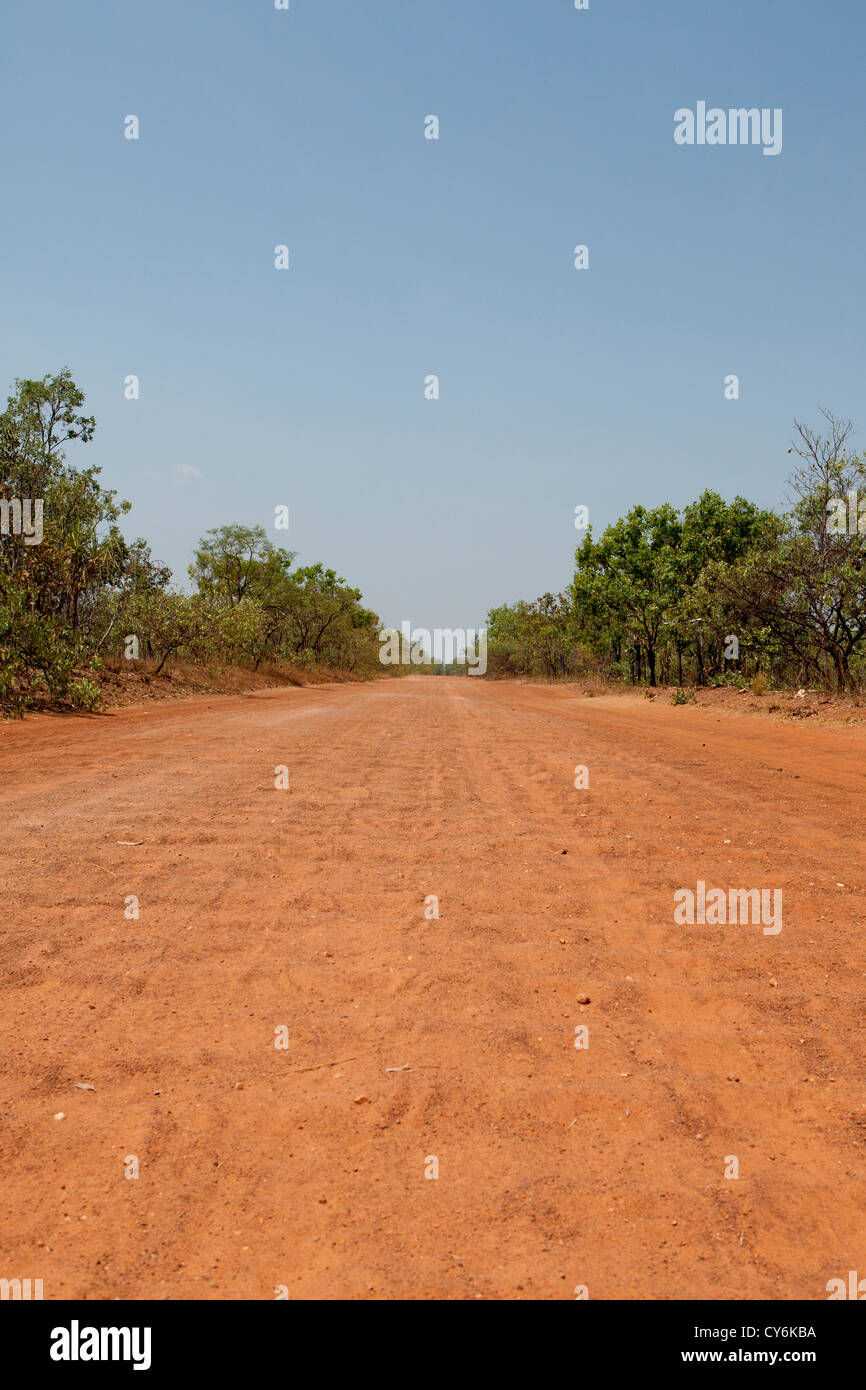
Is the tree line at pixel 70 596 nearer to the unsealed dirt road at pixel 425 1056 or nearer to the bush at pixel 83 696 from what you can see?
the bush at pixel 83 696

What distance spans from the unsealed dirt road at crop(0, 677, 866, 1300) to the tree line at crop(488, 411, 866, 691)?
15.1 m

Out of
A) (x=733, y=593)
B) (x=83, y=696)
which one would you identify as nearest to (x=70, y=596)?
(x=83, y=696)

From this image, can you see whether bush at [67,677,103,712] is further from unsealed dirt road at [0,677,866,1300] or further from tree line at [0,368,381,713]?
unsealed dirt road at [0,677,866,1300]

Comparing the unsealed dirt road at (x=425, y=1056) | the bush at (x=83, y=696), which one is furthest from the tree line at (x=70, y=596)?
the unsealed dirt road at (x=425, y=1056)

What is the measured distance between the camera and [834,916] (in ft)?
15.3

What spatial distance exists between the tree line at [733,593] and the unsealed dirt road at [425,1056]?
594 inches

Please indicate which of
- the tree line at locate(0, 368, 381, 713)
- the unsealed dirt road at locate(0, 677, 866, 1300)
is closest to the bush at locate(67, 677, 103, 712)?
the tree line at locate(0, 368, 381, 713)

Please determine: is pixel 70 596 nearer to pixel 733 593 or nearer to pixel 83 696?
pixel 83 696

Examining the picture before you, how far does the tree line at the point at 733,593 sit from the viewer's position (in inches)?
779

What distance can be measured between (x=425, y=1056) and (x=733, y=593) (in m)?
22.8

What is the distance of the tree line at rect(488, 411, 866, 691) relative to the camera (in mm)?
19797

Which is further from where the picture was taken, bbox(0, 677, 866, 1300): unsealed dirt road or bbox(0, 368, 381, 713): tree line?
bbox(0, 368, 381, 713): tree line

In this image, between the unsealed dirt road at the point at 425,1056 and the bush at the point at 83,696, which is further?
the bush at the point at 83,696
